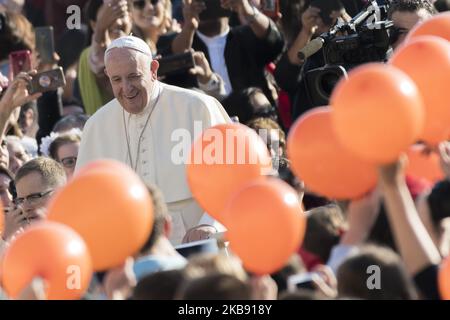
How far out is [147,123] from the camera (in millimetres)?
8195

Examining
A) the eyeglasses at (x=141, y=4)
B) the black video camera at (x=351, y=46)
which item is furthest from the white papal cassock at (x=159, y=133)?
the eyeglasses at (x=141, y=4)

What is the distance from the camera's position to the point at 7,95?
8.80 metres

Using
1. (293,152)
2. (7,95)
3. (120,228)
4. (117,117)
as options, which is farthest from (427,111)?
(7,95)

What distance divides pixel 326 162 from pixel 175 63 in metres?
4.42

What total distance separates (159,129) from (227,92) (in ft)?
5.43

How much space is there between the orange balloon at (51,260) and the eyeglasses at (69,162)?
4.04 m

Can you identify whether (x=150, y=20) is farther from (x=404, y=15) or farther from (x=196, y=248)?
(x=196, y=248)

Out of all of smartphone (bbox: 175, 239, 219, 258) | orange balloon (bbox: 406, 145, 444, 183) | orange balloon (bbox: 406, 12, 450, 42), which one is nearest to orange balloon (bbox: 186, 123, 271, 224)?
smartphone (bbox: 175, 239, 219, 258)

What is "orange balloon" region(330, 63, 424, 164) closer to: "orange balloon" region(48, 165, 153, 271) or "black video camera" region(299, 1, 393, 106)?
"orange balloon" region(48, 165, 153, 271)

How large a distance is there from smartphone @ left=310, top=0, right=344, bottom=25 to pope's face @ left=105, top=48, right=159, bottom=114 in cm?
174

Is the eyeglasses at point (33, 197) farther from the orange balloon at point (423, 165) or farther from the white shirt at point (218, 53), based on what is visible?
the orange balloon at point (423, 165)

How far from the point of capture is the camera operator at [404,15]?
7676 mm

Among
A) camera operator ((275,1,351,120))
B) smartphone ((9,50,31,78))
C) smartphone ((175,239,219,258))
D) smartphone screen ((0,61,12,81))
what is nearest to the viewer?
smartphone ((175,239,219,258))

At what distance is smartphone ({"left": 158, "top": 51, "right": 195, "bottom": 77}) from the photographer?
9.26m
